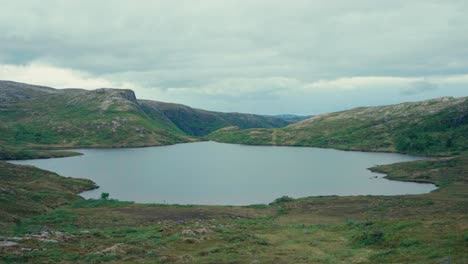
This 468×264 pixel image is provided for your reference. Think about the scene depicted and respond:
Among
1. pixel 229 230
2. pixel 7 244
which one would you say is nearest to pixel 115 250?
pixel 7 244

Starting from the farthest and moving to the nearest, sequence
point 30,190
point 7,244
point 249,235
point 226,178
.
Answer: point 226,178 → point 30,190 → point 249,235 → point 7,244

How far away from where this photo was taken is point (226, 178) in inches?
5354

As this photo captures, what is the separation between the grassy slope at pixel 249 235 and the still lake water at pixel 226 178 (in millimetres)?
23167

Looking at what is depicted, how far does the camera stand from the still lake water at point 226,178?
108 meters

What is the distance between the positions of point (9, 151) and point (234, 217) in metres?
156

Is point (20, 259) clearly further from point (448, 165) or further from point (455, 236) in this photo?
point (448, 165)

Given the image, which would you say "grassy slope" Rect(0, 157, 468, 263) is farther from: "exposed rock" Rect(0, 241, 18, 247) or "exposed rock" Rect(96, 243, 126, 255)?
"exposed rock" Rect(0, 241, 18, 247)

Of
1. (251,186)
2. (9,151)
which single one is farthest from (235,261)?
(9,151)

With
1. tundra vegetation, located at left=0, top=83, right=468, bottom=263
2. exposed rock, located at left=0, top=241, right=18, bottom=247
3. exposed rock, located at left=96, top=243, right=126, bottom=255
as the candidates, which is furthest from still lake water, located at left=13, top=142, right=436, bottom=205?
exposed rock, located at left=0, top=241, right=18, bottom=247

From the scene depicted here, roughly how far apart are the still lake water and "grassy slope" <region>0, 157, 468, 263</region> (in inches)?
912

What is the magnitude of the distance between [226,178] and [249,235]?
86.5 meters

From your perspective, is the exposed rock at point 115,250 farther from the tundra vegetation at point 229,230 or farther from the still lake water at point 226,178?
the still lake water at point 226,178

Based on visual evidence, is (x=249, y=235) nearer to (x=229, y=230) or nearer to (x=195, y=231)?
(x=229, y=230)

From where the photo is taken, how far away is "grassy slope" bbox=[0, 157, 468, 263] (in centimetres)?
3684
